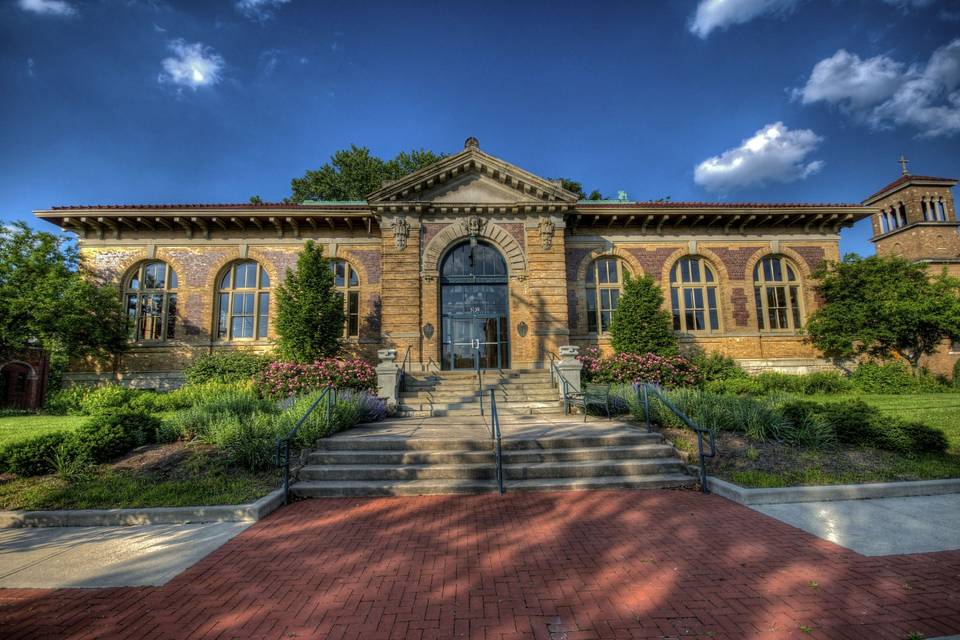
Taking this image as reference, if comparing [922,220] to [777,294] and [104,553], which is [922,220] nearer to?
[777,294]

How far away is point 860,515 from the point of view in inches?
193

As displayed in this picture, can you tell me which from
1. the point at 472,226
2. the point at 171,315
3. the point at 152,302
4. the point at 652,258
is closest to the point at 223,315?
the point at 171,315

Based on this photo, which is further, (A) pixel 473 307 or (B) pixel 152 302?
(B) pixel 152 302

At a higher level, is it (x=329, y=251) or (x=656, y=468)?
(x=329, y=251)

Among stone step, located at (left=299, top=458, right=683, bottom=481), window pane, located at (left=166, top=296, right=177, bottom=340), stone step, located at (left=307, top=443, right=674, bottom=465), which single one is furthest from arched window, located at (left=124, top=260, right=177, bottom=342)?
stone step, located at (left=299, top=458, right=683, bottom=481)

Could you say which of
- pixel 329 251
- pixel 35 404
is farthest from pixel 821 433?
pixel 35 404

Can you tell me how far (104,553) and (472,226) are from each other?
12.4 metres

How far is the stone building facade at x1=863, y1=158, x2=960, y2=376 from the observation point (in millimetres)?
26781

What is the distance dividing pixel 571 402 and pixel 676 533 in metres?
5.89

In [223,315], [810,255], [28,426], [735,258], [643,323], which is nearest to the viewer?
[28,426]

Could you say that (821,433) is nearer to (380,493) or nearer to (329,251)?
(380,493)

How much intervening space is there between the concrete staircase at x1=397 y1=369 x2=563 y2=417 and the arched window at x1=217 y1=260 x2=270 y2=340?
6.96 m

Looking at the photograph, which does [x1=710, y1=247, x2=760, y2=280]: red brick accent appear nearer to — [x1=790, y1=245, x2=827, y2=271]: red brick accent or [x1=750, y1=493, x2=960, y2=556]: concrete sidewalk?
[x1=790, y1=245, x2=827, y2=271]: red brick accent

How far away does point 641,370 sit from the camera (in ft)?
42.8
